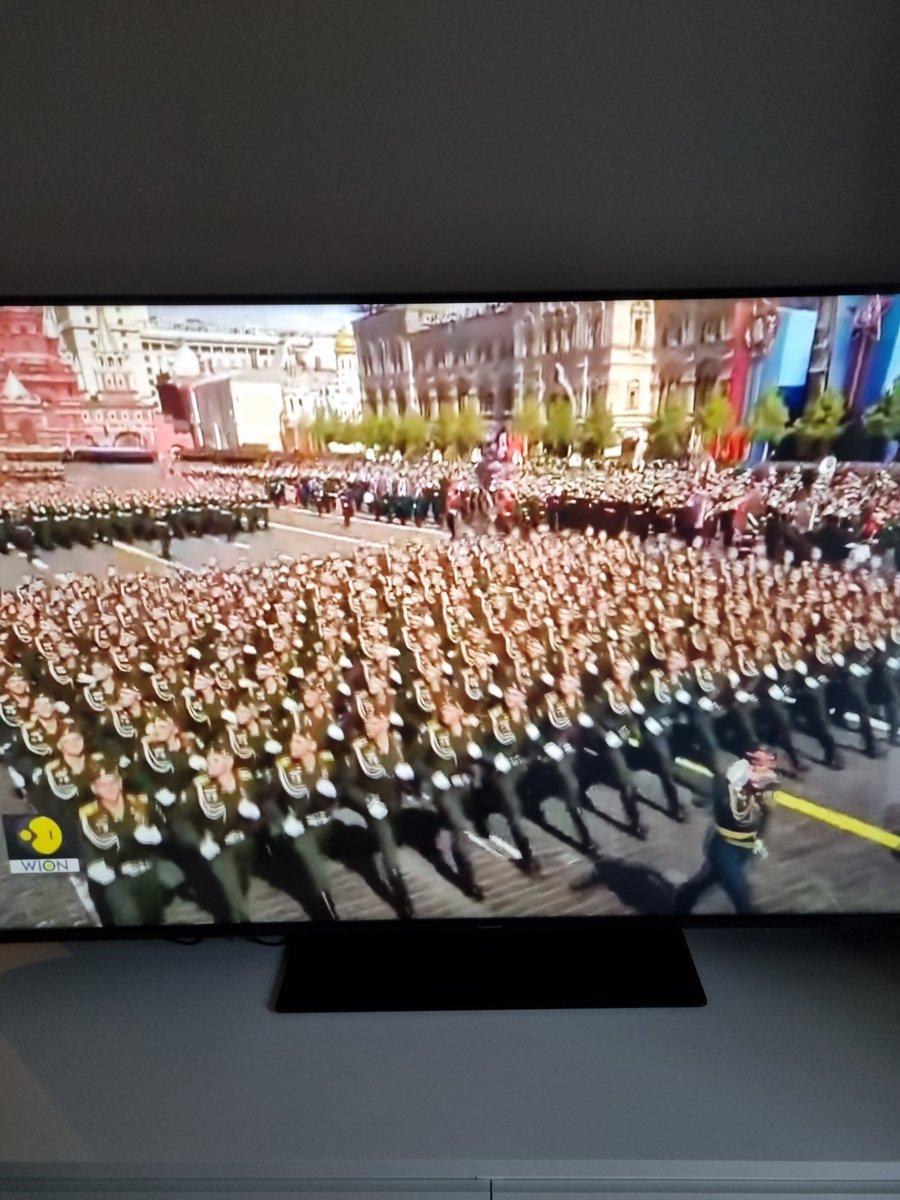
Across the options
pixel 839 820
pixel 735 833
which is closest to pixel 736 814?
pixel 735 833

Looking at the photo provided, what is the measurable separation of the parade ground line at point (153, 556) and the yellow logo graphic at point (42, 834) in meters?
0.40

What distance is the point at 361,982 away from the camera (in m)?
1.41

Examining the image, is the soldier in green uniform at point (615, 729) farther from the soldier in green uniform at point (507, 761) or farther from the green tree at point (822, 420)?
the green tree at point (822, 420)

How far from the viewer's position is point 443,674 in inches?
50.8

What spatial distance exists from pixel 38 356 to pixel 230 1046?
0.95 metres

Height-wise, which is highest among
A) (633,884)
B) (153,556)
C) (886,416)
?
(886,416)

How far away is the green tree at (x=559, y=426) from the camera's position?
3.99ft

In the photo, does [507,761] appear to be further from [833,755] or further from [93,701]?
[93,701]

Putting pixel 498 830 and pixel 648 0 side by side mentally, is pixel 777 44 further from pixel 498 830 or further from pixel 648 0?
pixel 498 830

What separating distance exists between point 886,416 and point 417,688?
0.69 m

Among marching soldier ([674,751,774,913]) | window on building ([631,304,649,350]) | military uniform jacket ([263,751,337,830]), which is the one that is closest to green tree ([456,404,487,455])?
window on building ([631,304,649,350])

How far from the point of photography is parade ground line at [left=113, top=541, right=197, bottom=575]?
1.25m

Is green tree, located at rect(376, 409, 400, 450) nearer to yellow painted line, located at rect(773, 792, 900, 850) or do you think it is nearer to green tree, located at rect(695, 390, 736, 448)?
green tree, located at rect(695, 390, 736, 448)

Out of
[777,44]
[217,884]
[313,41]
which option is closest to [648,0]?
[777,44]
